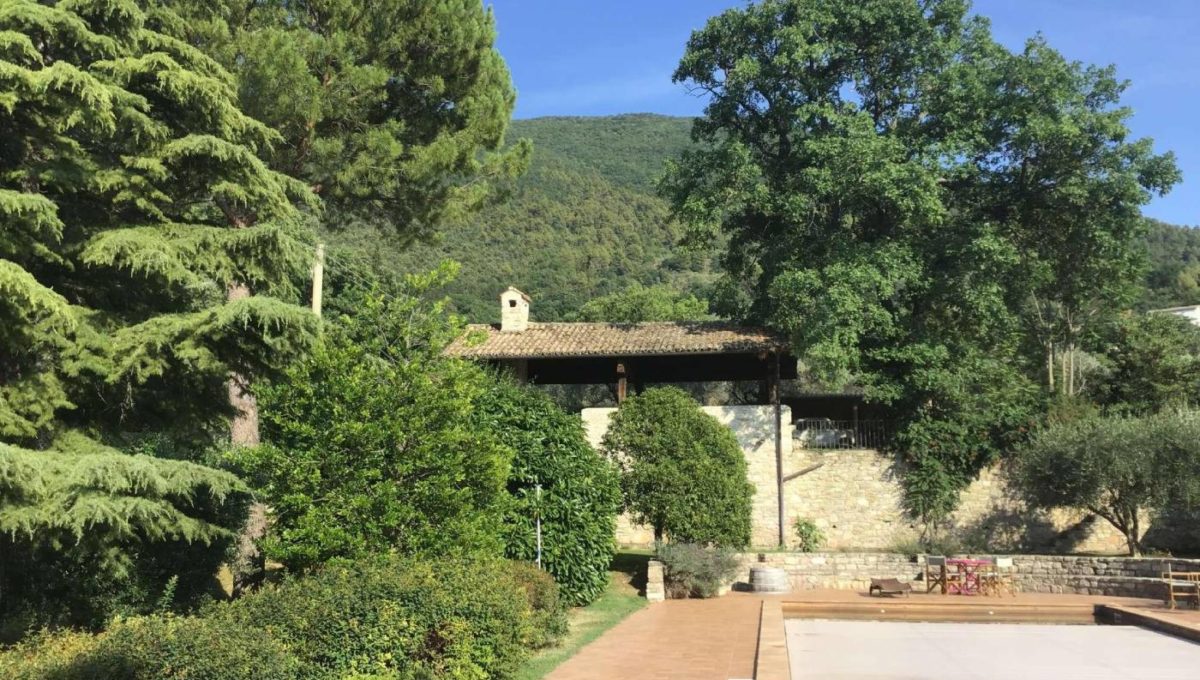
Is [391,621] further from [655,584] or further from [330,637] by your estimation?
[655,584]

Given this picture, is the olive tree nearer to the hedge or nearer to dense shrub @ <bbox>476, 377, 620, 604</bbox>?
dense shrub @ <bbox>476, 377, 620, 604</bbox>

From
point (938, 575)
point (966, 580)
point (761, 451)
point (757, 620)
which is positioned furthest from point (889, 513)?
point (757, 620)

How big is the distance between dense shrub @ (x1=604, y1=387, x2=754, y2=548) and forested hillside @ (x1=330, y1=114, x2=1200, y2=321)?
89.0ft

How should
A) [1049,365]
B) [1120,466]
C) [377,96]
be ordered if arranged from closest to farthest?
[377,96] < [1120,466] < [1049,365]

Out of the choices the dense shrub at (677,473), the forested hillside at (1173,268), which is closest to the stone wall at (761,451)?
the dense shrub at (677,473)

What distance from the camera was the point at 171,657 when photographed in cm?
547

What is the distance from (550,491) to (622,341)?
975cm

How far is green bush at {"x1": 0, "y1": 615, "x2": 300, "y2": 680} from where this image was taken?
17.7 feet

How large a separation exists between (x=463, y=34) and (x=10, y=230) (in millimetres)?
10647

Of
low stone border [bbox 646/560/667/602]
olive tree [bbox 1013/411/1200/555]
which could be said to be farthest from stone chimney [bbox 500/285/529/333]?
olive tree [bbox 1013/411/1200/555]

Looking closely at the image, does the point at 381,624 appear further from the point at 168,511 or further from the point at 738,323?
the point at 738,323

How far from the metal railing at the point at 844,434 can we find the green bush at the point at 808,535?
6.86 feet

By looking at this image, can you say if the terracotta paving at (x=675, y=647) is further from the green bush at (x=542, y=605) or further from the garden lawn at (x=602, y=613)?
the green bush at (x=542, y=605)

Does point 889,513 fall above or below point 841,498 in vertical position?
below
